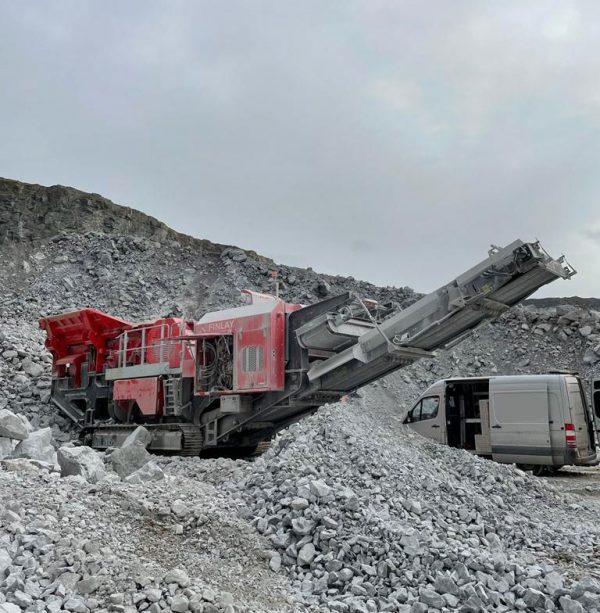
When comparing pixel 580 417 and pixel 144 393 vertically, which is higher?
pixel 144 393

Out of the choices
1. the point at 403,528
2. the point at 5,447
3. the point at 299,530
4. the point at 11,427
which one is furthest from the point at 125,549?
the point at 11,427

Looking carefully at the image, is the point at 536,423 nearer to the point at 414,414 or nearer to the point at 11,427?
the point at 414,414

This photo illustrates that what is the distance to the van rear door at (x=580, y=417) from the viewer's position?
484 inches

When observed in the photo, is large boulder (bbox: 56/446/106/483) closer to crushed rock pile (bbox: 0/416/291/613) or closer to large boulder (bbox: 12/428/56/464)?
crushed rock pile (bbox: 0/416/291/613)

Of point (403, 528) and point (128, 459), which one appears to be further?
point (128, 459)

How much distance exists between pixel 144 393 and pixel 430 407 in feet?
22.9

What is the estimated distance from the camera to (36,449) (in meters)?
8.18

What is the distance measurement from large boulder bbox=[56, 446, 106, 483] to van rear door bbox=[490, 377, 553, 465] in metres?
8.64

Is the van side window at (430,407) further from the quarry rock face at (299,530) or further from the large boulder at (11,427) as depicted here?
the large boulder at (11,427)

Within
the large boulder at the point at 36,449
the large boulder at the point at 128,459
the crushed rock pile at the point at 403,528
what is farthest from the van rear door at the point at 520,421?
the large boulder at the point at 36,449

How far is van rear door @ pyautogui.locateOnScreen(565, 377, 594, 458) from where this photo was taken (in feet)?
40.3

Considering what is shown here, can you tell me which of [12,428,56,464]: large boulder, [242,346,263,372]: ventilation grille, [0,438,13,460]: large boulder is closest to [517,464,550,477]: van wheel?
[242,346,263,372]: ventilation grille

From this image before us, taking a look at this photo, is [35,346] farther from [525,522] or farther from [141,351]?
[525,522]

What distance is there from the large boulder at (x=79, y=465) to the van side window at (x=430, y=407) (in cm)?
922
